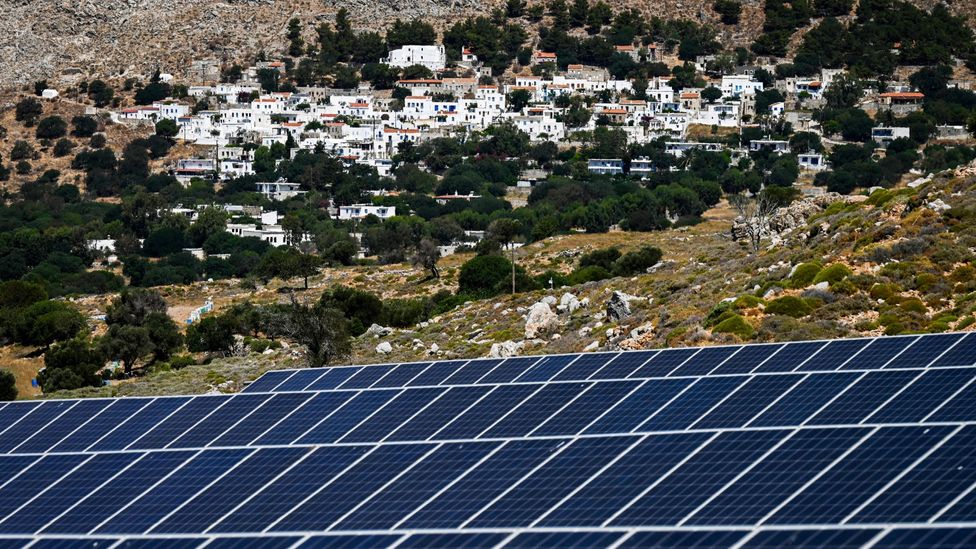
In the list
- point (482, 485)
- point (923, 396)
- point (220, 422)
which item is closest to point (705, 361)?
point (923, 396)

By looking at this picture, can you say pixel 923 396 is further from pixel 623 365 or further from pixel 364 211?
pixel 364 211

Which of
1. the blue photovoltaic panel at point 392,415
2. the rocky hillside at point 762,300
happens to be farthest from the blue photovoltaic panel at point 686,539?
the rocky hillside at point 762,300

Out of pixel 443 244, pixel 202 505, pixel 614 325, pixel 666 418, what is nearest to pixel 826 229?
pixel 614 325

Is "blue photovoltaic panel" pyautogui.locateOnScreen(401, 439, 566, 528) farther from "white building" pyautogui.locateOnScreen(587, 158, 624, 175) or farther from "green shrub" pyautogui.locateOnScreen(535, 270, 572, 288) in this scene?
"white building" pyautogui.locateOnScreen(587, 158, 624, 175)

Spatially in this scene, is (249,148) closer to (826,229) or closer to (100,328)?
(100,328)

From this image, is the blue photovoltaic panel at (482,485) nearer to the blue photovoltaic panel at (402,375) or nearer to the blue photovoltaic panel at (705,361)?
the blue photovoltaic panel at (705,361)

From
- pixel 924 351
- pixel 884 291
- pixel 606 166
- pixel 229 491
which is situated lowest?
pixel 606 166
